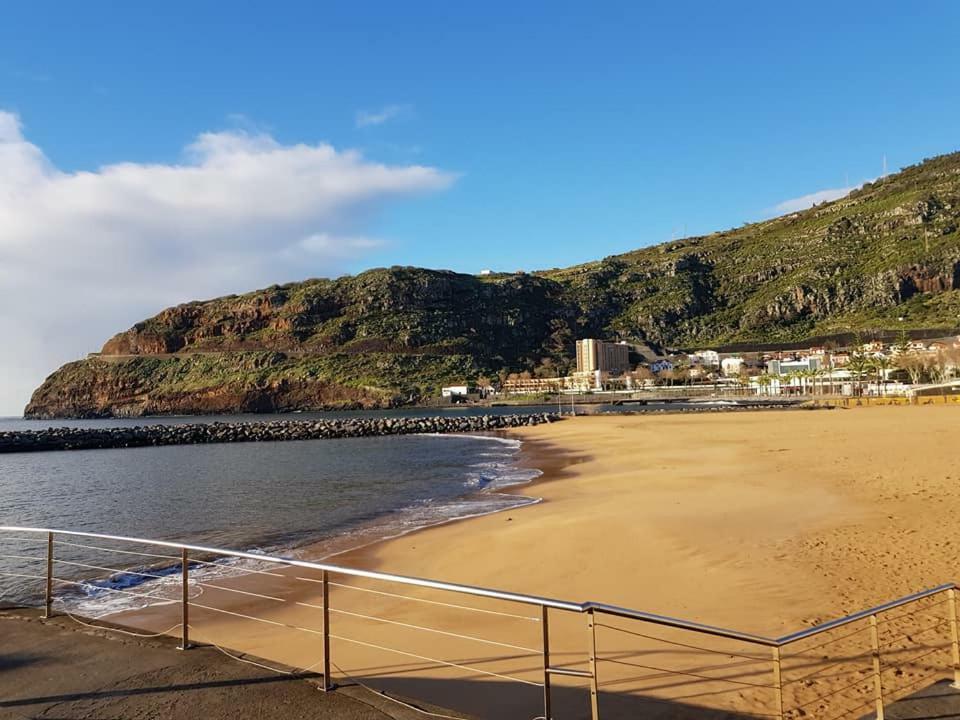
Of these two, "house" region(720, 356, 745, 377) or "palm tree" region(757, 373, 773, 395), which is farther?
"house" region(720, 356, 745, 377)

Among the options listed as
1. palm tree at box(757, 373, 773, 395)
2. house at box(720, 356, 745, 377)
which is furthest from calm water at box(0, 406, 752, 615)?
house at box(720, 356, 745, 377)

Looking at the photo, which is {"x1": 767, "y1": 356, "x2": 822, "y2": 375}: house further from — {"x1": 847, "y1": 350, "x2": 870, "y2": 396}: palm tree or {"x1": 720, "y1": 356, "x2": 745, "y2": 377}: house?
{"x1": 847, "y1": 350, "x2": 870, "y2": 396}: palm tree

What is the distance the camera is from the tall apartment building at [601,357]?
173 m

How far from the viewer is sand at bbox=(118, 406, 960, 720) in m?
5.96

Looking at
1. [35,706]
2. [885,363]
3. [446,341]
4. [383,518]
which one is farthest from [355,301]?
[35,706]

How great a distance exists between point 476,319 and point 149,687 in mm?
173350

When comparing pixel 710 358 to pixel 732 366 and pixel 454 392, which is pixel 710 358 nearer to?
pixel 732 366

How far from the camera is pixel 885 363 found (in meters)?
95.8

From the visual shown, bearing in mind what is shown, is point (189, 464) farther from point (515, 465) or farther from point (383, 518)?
point (383, 518)

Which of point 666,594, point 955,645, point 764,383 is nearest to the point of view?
point 955,645

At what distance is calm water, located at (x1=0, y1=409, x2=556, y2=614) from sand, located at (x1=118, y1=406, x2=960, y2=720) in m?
2.89

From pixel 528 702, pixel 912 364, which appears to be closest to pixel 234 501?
pixel 528 702

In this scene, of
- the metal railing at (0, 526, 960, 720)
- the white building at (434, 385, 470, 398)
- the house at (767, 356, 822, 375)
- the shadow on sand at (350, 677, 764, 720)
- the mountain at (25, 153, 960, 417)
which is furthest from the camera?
the mountain at (25, 153, 960, 417)

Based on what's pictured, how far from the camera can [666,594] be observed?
9070 millimetres
